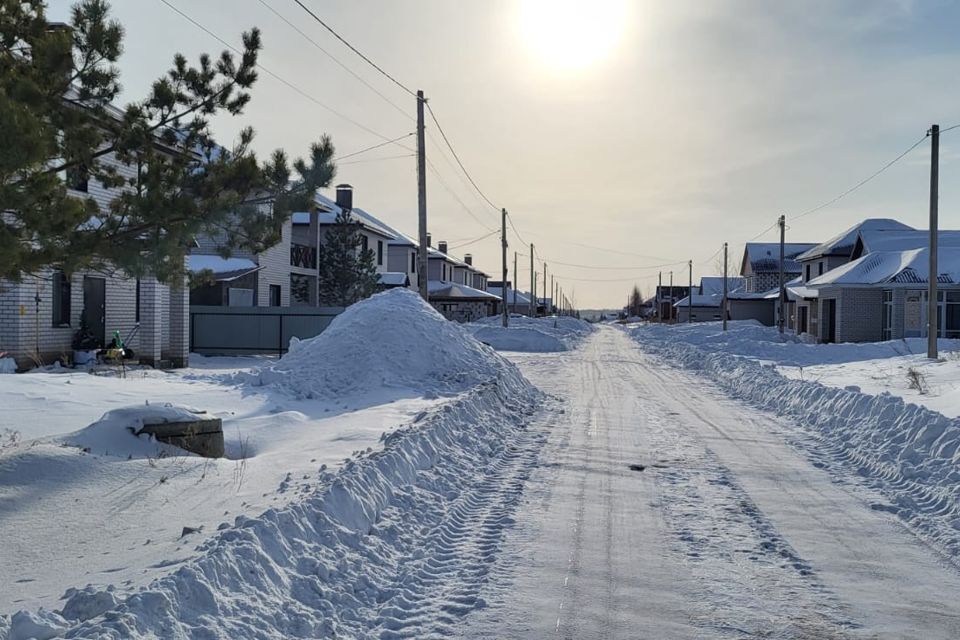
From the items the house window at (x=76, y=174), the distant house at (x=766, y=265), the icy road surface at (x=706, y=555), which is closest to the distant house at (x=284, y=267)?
the house window at (x=76, y=174)

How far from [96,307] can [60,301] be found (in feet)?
4.27

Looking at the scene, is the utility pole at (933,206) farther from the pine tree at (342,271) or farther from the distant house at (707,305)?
the distant house at (707,305)

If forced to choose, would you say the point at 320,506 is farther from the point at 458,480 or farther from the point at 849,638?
the point at 849,638

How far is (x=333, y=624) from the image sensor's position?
4738 mm

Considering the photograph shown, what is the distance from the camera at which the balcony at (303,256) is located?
38119 millimetres

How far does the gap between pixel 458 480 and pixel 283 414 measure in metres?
4.25

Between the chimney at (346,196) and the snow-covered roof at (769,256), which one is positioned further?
the snow-covered roof at (769,256)

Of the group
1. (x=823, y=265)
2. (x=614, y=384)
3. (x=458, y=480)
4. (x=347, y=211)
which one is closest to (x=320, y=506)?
(x=458, y=480)

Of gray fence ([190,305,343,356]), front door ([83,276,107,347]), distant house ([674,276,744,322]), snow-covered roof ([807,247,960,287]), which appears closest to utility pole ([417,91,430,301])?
gray fence ([190,305,343,356])

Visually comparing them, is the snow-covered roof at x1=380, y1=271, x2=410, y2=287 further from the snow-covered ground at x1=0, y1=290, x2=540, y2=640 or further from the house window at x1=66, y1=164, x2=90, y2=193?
the house window at x1=66, y1=164, x2=90, y2=193

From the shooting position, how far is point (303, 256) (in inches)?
1526

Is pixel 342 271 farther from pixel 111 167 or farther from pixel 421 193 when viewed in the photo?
pixel 111 167

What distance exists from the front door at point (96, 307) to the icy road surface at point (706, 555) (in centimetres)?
1481

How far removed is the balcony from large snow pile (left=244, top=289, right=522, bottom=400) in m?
19.0
